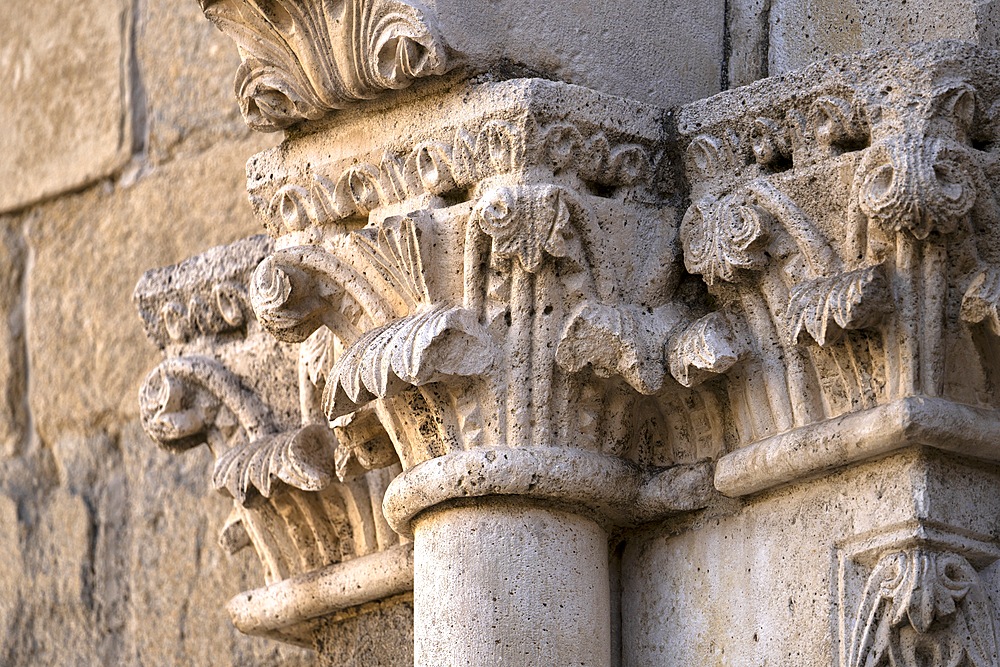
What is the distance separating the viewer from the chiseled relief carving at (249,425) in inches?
110

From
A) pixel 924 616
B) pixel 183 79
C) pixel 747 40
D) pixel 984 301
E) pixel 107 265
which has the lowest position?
pixel 924 616

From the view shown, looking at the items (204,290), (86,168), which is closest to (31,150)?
(86,168)

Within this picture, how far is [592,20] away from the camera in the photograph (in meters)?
2.55

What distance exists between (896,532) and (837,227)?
1.14 feet

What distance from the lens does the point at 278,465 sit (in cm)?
280

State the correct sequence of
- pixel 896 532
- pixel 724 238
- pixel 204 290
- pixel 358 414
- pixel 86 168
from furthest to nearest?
pixel 86 168 → pixel 204 290 → pixel 358 414 → pixel 724 238 → pixel 896 532

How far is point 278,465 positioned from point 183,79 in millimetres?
1012

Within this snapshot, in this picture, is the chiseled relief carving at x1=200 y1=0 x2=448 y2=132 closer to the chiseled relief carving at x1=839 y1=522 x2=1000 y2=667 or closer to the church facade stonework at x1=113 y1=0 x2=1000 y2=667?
the church facade stonework at x1=113 y1=0 x2=1000 y2=667

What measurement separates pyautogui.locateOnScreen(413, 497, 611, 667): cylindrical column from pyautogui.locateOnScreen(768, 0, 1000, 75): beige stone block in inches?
26.8

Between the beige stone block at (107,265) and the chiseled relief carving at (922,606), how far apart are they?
1485mm

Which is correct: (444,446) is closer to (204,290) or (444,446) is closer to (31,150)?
(204,290)

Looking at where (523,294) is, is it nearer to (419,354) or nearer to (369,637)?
(419,354)

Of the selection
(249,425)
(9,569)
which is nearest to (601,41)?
(249,425)

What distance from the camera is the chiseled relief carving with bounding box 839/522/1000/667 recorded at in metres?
2.23
